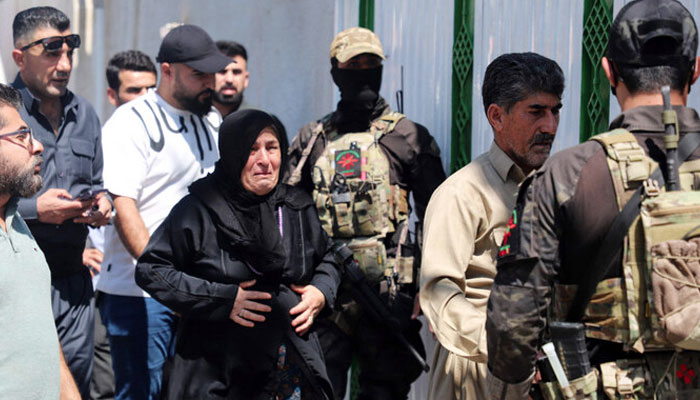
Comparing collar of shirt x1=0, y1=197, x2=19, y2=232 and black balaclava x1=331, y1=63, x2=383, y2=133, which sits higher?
black balaclava x1=331, y1=63, x2=383, y2=133

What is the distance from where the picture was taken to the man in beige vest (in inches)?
125

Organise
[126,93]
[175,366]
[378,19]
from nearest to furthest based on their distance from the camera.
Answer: [175,366]
[378,19]
[126,93]

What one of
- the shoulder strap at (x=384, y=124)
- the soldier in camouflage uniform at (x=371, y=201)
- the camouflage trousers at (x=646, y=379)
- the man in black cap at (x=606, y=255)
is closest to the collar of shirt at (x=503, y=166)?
the man in black cap at (x=606, y=255)

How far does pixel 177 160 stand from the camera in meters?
5.07

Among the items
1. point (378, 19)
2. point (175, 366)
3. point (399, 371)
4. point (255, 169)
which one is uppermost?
point (378, 19)

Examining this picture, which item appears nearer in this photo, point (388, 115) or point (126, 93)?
point (388, 115)

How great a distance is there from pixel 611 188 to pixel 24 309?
70.0 inches

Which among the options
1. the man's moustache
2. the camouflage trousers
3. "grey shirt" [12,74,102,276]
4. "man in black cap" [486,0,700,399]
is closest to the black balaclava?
"grey shirt" [12,74,102,276]

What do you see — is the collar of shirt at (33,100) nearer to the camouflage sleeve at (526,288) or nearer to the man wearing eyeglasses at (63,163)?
the man wearing eyeglasses at (63,163)

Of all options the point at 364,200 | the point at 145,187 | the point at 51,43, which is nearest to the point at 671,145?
the point at 364,200

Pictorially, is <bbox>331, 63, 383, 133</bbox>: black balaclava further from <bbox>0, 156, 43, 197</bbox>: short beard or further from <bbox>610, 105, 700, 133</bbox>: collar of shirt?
<bbox>610, 105, 700, 133</bbox>: collar of shirt

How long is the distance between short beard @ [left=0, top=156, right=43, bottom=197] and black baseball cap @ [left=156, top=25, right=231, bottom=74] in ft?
7.02

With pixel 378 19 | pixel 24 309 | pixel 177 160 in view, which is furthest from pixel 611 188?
pixel 378 19

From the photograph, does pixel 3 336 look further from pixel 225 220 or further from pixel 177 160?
pixel 177 160
